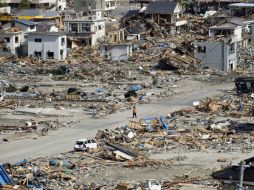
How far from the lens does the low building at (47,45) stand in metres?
43.9

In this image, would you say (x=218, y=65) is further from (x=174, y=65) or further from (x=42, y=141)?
(x=42, y=141)

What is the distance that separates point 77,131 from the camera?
85.8ft

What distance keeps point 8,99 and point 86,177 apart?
43.5 feet

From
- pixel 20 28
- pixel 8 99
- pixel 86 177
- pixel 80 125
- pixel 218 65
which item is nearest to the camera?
pixel 86 177

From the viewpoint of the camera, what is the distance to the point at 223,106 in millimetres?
29766

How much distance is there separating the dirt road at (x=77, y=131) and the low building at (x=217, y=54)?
683cm

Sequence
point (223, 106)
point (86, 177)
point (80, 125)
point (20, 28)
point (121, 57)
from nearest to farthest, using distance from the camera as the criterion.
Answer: point (86, 177), point (80, 125), point (223, 106), point (121, 57), point (20, 28)

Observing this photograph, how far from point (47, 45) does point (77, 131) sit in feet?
60.9

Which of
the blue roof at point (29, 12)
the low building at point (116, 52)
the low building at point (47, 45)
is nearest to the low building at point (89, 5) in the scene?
the blue roof at point (29, 12)

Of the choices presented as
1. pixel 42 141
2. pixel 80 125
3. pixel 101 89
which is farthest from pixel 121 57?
pixel 42 141

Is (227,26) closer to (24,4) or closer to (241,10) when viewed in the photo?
(241,10)

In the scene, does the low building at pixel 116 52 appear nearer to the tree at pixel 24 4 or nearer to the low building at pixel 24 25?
the low building at pixel 24 25

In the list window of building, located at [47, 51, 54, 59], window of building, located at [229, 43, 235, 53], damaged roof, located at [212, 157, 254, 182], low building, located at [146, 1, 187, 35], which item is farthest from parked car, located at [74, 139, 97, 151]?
low building, located at [146, 1, 187, 35]

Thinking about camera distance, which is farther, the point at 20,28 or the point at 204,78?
the point at 20,28
